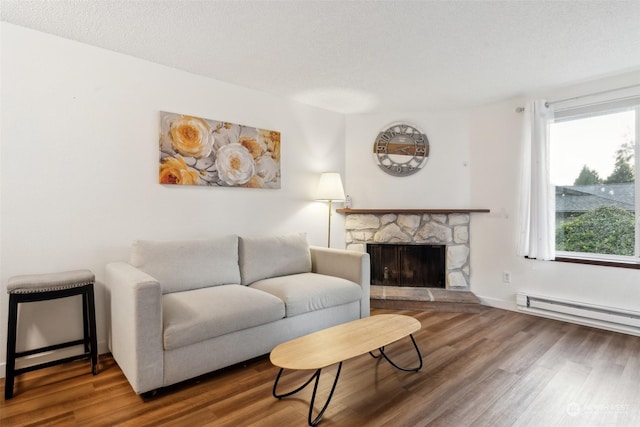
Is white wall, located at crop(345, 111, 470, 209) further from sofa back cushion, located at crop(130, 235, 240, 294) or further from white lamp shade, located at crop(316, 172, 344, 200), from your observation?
sofa back cushion, located at crop(130, 235, 240, 294)

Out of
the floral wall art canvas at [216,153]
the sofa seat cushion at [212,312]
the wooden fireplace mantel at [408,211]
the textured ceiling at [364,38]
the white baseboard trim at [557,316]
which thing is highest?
the textured ceiling at [364,38]

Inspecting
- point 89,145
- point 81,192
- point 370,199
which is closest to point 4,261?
point 81,192

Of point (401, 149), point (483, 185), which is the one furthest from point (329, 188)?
point (483, 185)

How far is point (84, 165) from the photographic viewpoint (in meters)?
2.45

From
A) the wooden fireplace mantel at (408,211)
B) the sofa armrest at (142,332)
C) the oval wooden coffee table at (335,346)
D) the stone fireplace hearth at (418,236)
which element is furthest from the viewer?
the wooden fireplace mantel at (408,211)

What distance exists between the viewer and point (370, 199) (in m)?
4.29

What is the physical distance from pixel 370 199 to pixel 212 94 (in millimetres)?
2221

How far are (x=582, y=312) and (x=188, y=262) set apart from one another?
354cm

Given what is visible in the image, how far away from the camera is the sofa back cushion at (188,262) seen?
2420 mm

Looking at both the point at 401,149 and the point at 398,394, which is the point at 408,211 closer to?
the point at 401,149

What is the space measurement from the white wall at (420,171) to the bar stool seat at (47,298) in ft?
9.78

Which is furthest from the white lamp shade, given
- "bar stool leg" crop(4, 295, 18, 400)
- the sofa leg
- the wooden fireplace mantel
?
"bar stool leg" crop(4, 295, 18, 400)

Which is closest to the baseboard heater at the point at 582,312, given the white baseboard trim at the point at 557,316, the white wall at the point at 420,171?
the white baseboard trim at the point at 557,316

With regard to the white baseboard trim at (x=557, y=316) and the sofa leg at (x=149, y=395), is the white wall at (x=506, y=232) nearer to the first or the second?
the white baseboard trim at (x=557, y=316)
